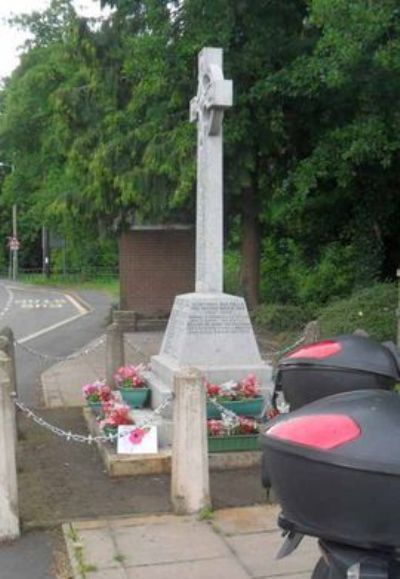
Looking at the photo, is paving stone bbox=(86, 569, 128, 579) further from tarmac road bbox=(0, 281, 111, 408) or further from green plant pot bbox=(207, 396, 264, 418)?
tarmac road bbox=(0, 281, 111, 408)

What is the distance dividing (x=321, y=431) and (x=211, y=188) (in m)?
7.07

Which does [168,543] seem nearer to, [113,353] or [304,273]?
[113,353]

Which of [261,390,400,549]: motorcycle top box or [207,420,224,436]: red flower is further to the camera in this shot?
[207,420,224,436]: red flower

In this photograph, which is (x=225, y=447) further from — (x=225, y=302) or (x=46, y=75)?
(x=46, y=75)

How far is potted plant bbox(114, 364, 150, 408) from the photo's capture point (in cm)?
870

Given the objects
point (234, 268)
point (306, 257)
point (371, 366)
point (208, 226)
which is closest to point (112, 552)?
point (371, 366)

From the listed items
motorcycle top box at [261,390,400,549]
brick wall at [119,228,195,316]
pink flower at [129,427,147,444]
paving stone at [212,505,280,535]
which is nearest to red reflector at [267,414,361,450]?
motorcycle top box at [261,390,400,549]

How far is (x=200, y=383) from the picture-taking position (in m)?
5.88

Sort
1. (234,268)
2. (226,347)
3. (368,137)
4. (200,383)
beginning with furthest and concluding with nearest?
1. (234,268)
2. (368,137)
3. (226,347)
4. (200,383)

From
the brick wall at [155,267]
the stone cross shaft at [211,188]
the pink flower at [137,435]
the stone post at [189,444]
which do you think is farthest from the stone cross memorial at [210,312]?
the brick wall at [155,267]

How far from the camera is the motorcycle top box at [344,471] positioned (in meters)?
2.06

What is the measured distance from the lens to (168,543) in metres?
5.37

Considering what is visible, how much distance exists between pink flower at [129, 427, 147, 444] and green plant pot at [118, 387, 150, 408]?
1.50 meters

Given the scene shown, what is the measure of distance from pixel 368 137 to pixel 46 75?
19.7m
